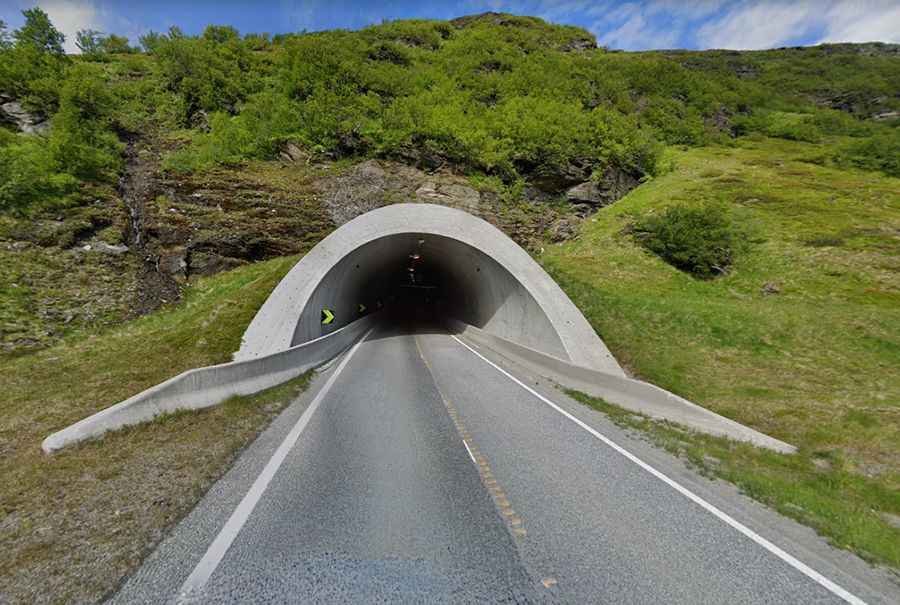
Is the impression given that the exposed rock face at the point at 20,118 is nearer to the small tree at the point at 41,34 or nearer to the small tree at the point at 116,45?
the small tree at the point at 41,34

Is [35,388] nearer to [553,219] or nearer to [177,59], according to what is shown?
[553,219]

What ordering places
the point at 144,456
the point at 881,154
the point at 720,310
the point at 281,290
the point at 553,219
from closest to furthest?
the point at 144,456
the point at 281,290
the point at 720,310
the point at 553,219
the point at 881,154

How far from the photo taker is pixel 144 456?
196 inches

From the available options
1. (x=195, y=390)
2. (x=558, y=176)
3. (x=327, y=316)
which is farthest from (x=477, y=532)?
(x=558, y=176)

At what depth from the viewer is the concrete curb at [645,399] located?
7.20 metres

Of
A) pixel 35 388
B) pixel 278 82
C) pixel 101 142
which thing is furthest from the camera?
pixel 278 82

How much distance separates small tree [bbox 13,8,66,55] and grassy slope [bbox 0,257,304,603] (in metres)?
46.1

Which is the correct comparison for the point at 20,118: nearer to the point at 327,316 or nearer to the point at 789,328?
the point at 327,316

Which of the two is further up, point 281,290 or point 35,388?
point 281,290

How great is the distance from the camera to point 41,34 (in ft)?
120

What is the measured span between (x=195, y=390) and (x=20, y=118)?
37.5 m

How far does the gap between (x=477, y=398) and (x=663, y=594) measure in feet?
20.8

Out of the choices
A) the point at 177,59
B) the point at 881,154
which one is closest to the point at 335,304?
the point at 177,59

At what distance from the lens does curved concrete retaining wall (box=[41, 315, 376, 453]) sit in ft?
17.2
